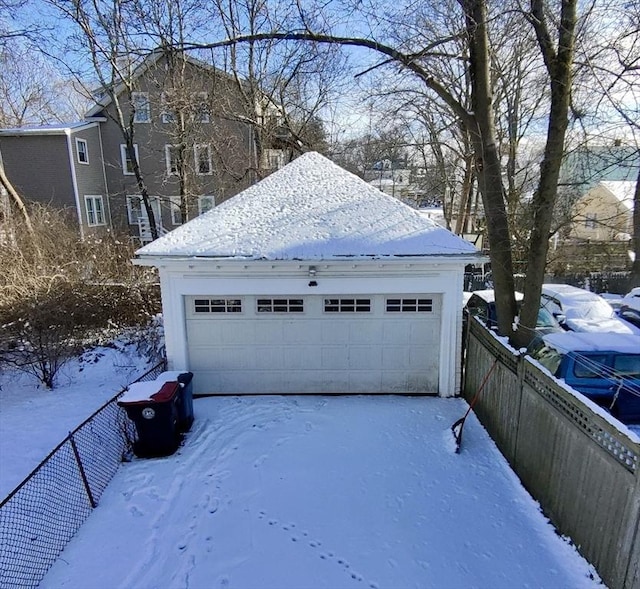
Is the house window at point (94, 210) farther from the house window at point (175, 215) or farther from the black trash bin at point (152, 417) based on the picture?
the black trash bin at point (152, 417)

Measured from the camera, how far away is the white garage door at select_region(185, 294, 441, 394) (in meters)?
7.87

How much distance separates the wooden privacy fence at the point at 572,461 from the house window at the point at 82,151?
23269 millimetres

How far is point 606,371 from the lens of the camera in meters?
6.40

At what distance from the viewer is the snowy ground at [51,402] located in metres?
6.48

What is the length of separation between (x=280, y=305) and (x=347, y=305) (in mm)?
1266

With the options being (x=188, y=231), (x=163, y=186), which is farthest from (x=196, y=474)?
(x=163, y=186)

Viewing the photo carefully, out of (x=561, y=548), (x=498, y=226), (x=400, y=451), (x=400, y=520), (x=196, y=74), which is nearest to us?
(x=561, y=548)

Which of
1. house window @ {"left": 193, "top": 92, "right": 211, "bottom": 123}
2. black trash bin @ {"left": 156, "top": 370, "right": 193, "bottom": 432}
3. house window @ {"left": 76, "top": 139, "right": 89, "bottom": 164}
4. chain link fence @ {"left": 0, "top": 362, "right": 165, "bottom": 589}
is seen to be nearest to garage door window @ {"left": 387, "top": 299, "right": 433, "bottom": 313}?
black trash bin @ {"left": 156, "top": 370, "right": 193, "bottom": 432}

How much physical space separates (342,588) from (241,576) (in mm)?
984

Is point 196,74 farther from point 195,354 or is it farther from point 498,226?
point 498,226

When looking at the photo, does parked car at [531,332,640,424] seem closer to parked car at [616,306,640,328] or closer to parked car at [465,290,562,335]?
parked car at [465,290,562,335]

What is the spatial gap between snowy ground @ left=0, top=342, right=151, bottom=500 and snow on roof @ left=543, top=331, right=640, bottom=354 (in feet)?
27.2

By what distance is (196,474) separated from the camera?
5.71 meters

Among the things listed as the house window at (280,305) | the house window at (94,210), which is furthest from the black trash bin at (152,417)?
the house window at (94,210)
